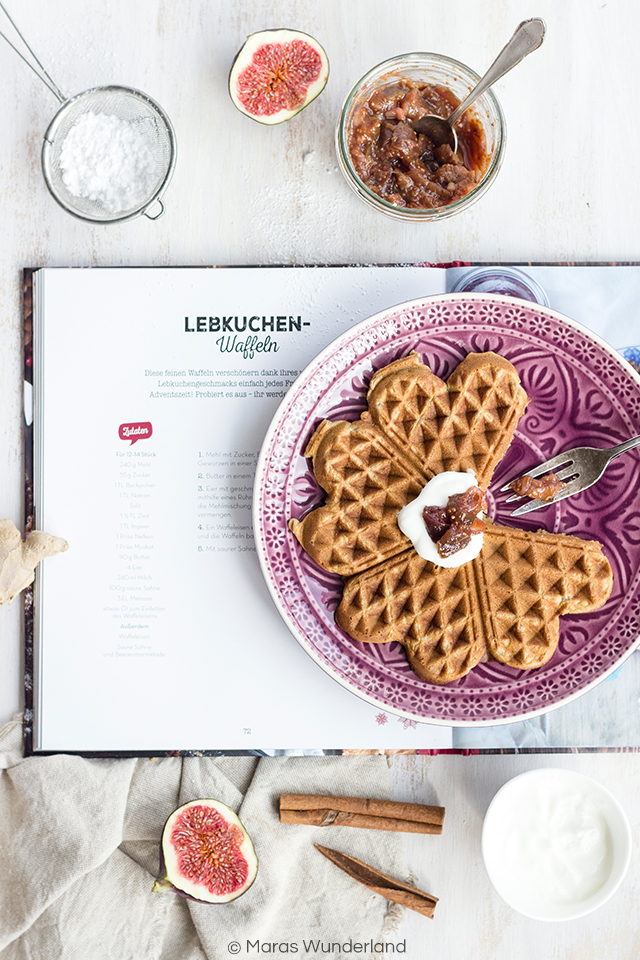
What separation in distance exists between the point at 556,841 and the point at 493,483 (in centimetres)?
98

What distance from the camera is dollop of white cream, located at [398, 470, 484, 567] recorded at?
62.0 inches

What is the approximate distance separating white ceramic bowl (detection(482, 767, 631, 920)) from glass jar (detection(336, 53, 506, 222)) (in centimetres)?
148

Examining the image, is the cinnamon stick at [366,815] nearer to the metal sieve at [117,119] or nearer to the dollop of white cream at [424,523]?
the dollop of white cream at [424,523]

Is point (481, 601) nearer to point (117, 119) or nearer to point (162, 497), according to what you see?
point (162, 497)

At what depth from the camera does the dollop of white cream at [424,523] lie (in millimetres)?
1574

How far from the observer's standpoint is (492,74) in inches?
62.2

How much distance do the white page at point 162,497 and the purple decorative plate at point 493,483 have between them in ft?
0.52

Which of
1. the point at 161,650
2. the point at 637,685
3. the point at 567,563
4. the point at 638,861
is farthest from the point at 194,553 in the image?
the point at 638,861

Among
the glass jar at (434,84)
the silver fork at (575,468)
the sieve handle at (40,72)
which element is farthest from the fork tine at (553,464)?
the sieve handle at (40,72)

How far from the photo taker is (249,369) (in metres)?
1.79

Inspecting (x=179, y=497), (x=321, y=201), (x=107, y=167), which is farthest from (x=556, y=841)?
(x=107, y=167)

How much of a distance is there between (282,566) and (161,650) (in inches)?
17.0

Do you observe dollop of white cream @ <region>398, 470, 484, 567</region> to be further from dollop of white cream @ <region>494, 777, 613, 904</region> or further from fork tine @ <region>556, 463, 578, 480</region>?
dollop of white cream @ <region>494, 777, 613, 904</region>

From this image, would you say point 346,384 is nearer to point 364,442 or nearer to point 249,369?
point 364,442
